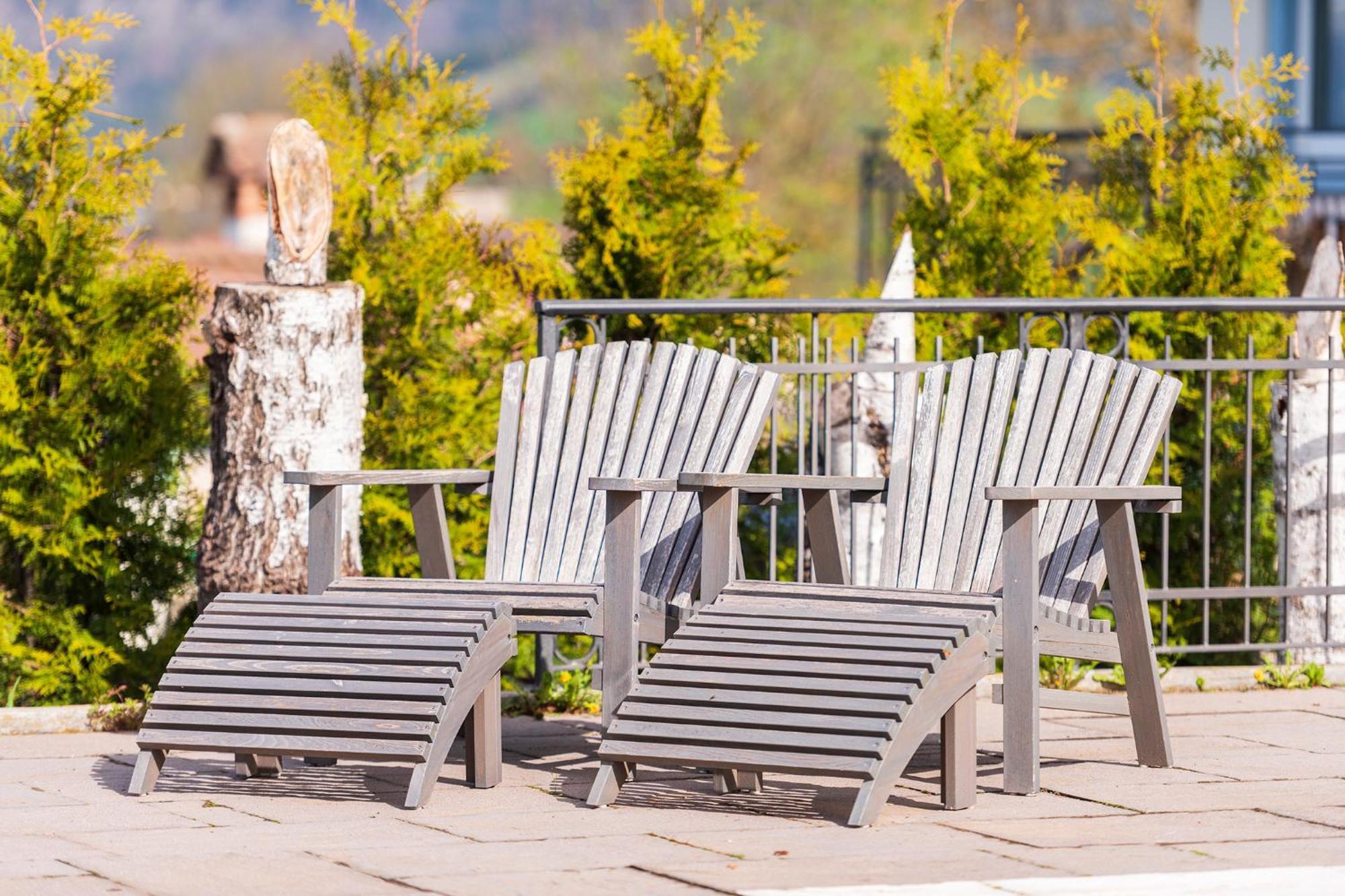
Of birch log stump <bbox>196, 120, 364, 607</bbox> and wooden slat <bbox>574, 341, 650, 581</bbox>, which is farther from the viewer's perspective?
birch log stump <bbox>196, 120, 364, 607</bbox>

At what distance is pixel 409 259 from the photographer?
6602 mm

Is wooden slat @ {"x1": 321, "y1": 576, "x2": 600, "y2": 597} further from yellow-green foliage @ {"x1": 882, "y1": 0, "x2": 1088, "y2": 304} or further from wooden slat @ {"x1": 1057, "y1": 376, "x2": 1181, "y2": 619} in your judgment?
yellow-green foliage @ {"x1": 882, "y1": 0, "x2": 1088, "y2": 304}

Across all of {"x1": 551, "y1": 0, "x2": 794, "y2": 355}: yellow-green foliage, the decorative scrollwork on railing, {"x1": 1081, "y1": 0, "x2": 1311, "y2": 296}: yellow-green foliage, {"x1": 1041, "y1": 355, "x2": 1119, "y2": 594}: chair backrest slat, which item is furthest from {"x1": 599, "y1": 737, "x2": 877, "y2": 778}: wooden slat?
{"x1": 1081, "y1": 0, "x2": 1311, "y2": 296}: yellow-green foliage

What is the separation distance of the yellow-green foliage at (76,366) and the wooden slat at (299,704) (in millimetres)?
1937

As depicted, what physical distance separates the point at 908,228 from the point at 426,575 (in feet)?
9.44

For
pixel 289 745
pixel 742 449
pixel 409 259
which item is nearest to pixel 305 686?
pixel 289 745

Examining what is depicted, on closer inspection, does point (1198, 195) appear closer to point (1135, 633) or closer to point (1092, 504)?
point (1092, 504)

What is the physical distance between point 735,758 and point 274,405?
220cm

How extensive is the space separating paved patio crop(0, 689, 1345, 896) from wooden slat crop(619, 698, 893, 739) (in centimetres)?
21

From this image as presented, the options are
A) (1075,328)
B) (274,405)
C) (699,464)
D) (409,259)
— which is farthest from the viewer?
(409,259)

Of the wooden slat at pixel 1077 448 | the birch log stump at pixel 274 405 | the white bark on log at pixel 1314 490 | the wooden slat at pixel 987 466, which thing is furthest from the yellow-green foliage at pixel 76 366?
the white bark on log at pixel 1314 490

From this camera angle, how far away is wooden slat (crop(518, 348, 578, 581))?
5.10 metres

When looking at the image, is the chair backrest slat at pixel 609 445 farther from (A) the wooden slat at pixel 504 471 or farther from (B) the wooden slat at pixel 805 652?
(B) the wooden slat at pixel 805 652

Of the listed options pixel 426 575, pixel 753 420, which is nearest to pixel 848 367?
pixel 753 420
